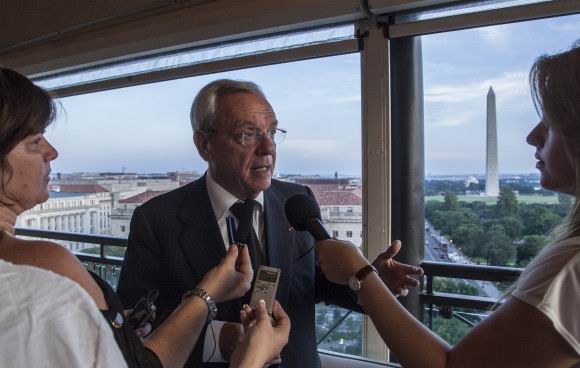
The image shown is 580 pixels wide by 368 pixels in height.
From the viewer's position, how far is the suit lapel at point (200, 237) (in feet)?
4.42

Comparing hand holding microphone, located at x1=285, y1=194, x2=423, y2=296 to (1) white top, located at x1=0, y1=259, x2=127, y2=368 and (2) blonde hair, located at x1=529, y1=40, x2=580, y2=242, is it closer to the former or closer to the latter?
(2) blonde hair, located at x1=529, y1=40, x2=580, y2=242

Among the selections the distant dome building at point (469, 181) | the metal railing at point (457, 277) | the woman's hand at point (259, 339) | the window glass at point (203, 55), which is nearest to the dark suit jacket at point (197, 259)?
the woman's hand at point (259, 339)

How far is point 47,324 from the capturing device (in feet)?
1.63

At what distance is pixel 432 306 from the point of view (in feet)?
6.15

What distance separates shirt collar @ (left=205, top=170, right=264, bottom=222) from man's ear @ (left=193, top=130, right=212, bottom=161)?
10 centimetres

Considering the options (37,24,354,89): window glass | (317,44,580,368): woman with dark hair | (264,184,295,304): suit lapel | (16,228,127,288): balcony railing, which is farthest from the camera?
(16,228,127,288): balcony railing

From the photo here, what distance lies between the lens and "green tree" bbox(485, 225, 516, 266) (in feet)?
5.54

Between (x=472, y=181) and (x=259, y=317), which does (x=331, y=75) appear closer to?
(x=472, y=181)

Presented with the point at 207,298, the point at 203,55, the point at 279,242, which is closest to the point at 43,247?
the point at 207,298

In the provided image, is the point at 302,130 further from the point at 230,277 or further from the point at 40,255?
the point at 40,255

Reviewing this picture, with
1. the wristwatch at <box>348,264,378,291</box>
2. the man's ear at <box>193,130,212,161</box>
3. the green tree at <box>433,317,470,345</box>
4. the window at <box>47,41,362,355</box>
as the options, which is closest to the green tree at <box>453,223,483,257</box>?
the green tree at <box>433,317,470,345</box>

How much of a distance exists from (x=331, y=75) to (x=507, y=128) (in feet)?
2.79

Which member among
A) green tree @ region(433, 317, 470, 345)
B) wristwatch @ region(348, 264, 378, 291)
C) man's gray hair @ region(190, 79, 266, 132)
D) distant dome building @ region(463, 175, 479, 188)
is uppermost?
man's gray hair @ region(190, 79, 266, 132)

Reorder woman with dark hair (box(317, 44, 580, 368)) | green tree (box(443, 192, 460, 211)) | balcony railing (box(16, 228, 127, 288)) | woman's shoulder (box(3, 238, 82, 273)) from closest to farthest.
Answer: woman's shoulder (box(3, 238, 82, 273)) < woman with dark hair (box(317, 44, 580, 368)) < green tree (box(443, 192, 460, 211)) < balcony railing (box(16, 228, 127, 288))
